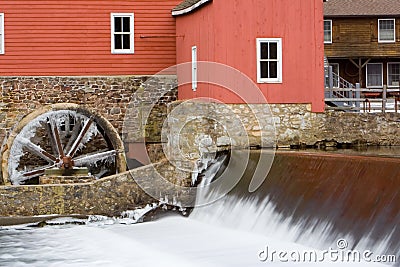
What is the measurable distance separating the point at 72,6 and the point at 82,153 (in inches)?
146

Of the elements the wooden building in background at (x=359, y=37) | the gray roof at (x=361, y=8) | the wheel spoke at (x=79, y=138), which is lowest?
the wheel spoke at (x=79, y=138)

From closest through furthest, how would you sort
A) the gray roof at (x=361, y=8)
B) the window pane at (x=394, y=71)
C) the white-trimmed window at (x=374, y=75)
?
1. the gray roof at (x=361, y=8)
2. the white-trimmed window at (x=374, y=75)
3. the window pane at (x=394, y=71)

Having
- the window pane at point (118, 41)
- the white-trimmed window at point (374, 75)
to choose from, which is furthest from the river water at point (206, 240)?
the white-trimmed window at point (374, 75)

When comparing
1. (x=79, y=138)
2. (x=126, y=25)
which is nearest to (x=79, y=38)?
(x=126, y=25)

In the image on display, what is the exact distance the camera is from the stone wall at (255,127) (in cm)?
1537

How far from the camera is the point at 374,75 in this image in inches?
1364

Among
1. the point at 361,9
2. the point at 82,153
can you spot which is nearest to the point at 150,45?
the point at 82,153

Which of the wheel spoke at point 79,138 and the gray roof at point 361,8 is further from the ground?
the gray roof at point 361,8

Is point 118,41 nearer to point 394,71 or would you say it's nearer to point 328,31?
point 328,31

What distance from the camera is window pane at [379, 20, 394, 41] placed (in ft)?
111

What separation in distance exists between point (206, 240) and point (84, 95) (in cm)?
807

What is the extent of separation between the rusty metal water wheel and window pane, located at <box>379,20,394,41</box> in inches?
714
